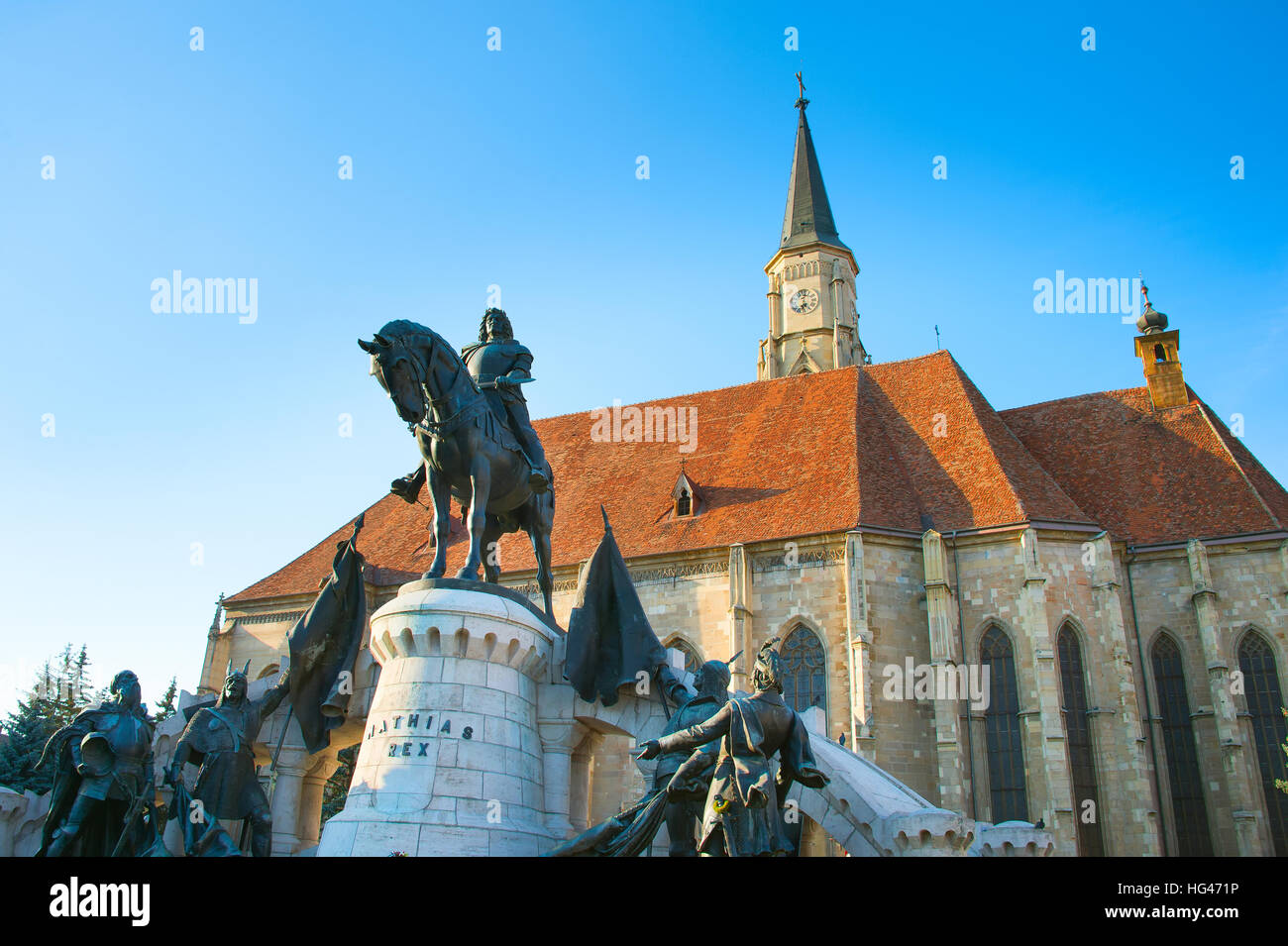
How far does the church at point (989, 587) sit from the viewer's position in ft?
69.1

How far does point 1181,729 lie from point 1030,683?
410 cm

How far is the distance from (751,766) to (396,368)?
15.8 ft

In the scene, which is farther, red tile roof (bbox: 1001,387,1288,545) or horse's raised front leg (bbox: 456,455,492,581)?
red tile roof (bbox: 1001,387,1288,545)

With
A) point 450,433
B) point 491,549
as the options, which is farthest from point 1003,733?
point 450,433

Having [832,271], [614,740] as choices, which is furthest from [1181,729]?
[832,271]

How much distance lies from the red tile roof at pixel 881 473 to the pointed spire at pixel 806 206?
1548 centimetres

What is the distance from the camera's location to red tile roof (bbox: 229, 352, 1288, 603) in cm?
2409

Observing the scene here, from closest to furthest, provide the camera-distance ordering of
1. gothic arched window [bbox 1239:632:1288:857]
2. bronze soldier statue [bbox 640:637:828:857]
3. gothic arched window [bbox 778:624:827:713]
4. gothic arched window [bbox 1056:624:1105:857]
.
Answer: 1. bronze soldier statue [bbox 640:637:828:857]
2. gothic arched window [bbox 1056:624:1105:857]
3. gothic arched window [bbox 1239:632:1288:857]
4. gothic arched window [bbox 778:624:827:713]

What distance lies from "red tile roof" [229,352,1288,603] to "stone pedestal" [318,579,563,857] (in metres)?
14.8

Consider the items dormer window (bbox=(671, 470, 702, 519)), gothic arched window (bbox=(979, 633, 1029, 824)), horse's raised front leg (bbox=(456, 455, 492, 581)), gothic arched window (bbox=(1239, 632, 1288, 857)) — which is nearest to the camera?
horse's raised front leg (bbox=(456, 455, 492, 581))

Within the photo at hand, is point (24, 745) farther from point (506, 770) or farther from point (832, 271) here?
point (832, 271)

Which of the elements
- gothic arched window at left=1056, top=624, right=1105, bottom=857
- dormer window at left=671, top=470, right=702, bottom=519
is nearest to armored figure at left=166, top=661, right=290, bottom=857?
gothic arched window at left=1056, top=624, right=1105, bottom=857

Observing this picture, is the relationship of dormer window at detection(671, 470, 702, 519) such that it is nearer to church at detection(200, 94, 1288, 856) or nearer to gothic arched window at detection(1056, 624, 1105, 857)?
church at detection(200, 94, 1288, 856)
